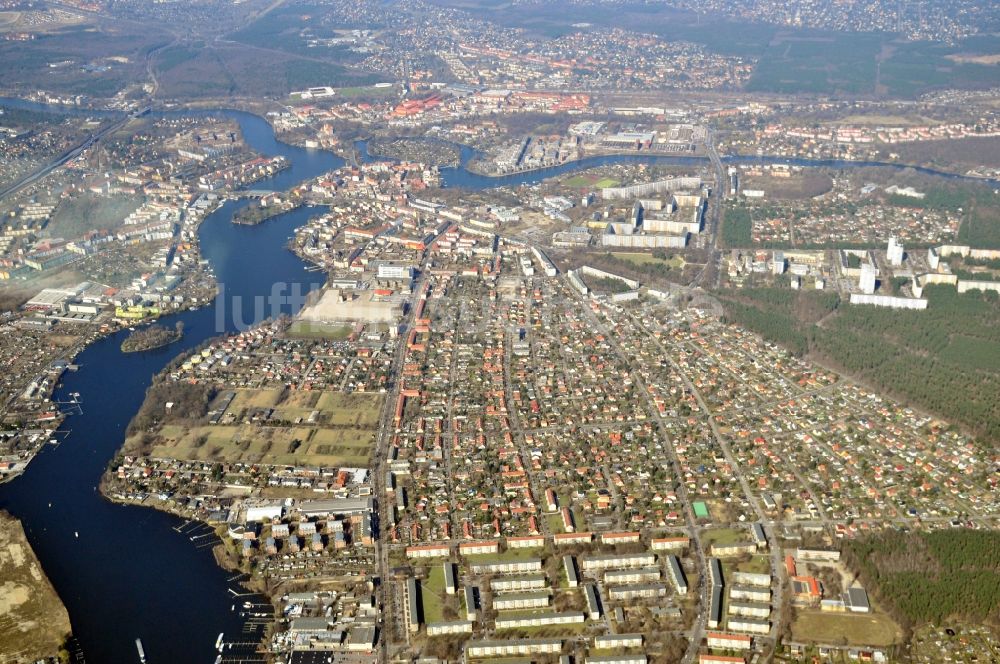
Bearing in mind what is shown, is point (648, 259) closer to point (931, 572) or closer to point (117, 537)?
point (931, 572)

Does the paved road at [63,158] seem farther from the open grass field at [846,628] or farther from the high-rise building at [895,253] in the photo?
the open grass field at [846,628]

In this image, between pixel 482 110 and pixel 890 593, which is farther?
pixel 482 110

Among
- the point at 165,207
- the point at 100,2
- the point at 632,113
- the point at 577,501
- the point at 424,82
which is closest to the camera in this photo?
the point at 577,501

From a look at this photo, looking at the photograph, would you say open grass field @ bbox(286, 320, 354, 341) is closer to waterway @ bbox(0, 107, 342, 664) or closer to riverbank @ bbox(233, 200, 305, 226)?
waterway @ bbox(0, 107, 342, 664)

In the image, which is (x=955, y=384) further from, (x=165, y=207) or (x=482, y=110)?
(x=482, y=110)

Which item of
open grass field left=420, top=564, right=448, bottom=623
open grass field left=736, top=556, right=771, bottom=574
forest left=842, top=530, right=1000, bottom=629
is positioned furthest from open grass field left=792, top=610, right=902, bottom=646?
open grass field left=420, top=564, right=448, bottom=623

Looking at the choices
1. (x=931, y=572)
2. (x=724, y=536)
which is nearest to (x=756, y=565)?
(x=724, y=536)

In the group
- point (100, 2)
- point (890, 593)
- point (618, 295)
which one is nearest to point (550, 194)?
point (618, 295)
